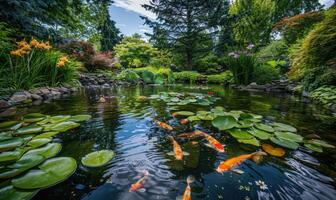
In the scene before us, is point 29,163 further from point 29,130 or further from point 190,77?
point 190,77

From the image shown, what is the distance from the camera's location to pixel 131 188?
829 mm

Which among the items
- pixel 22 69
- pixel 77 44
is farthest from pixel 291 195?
pixel 77 44

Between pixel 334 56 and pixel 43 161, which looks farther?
pixel 334 56

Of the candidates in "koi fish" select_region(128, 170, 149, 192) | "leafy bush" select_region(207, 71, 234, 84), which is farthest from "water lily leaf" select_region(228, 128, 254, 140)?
"leafy bush" select_region(207, 71, 234, 84)

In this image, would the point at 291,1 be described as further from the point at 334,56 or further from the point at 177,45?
the point at 334,56

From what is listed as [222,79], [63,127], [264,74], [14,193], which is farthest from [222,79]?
[14,193]

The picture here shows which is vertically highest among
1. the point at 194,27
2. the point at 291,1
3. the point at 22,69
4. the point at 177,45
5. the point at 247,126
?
the point at 291,1

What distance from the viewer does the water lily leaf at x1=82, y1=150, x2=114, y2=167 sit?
101cm

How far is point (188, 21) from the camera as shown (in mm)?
12953

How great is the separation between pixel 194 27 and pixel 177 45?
1871mm

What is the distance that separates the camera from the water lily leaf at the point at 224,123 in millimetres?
1484

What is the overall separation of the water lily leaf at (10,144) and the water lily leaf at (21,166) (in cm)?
25

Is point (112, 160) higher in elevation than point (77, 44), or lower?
lower

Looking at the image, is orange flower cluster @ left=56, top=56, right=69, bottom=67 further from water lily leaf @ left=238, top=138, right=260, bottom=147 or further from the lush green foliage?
the lush green foliage
